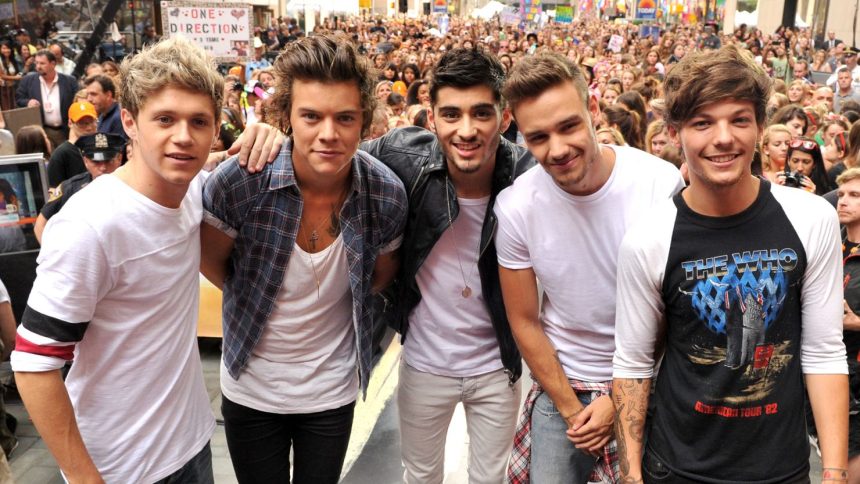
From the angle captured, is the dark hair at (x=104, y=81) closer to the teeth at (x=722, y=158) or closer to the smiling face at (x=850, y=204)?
the smiling face at (x=850, y=204)

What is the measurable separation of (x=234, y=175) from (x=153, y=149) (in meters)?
0.46

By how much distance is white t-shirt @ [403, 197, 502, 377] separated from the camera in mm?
3021

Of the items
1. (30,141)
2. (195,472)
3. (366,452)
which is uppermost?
(30,141)

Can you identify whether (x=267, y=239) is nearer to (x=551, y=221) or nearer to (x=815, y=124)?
(x=551, y=221)

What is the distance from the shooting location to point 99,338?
2186 millimetres

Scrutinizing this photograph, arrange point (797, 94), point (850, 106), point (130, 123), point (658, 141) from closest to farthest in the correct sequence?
1. point (130, 123)
2. point (658, 141)
3. point (850, 106)
4. point (797, 94)

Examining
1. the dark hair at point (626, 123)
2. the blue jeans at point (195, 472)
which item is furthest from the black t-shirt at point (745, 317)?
the dark hair at point (626, 123)

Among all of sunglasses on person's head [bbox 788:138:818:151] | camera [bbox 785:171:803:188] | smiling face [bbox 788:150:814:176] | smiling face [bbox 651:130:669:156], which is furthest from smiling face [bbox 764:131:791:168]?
camera [bbox 785:171:803:188]

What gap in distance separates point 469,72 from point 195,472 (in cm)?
167

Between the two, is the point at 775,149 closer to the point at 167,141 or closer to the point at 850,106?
the point at 850,106

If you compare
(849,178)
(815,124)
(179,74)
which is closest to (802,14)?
(815,124)

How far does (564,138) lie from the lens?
257 cm

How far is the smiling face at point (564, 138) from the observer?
8.39ft

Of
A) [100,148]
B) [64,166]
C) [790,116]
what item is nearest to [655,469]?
[100,148]
